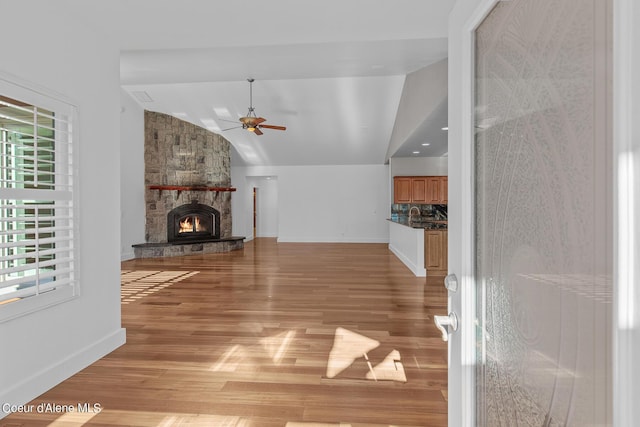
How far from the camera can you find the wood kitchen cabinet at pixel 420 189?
889 centimetres

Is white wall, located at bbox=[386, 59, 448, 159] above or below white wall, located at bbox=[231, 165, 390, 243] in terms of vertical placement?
above

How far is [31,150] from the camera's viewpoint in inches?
88.3

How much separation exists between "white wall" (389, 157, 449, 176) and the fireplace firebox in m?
4.79


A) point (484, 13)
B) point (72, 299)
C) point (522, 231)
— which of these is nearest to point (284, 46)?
point (484, 13)

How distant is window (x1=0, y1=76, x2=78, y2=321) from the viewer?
203 cm

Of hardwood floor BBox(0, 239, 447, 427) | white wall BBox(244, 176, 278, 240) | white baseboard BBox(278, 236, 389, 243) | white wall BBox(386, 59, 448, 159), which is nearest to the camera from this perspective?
hardwood floor BBox(0, 239, 447, 427)

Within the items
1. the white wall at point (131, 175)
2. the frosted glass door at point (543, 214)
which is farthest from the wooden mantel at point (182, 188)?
the frosted glass door at point (543, 214)

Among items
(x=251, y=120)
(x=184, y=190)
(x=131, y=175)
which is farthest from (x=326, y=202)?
(x=251, y=120)

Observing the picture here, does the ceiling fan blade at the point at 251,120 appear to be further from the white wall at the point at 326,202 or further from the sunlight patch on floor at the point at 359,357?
the white wall at the point at 326,202

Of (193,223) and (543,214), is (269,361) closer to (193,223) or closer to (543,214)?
(543,214)

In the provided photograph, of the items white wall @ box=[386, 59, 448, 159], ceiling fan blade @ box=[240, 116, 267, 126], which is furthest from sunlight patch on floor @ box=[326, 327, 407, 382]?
ceiling fan blade @ box=[240, 116, 267, 126]

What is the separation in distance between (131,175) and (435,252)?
20.8ft

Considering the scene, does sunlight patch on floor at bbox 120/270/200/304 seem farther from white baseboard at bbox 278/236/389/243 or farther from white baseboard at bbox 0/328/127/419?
white baseboard at bbox 278/236/389/243

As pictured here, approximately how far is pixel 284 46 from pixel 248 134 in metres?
6.74
